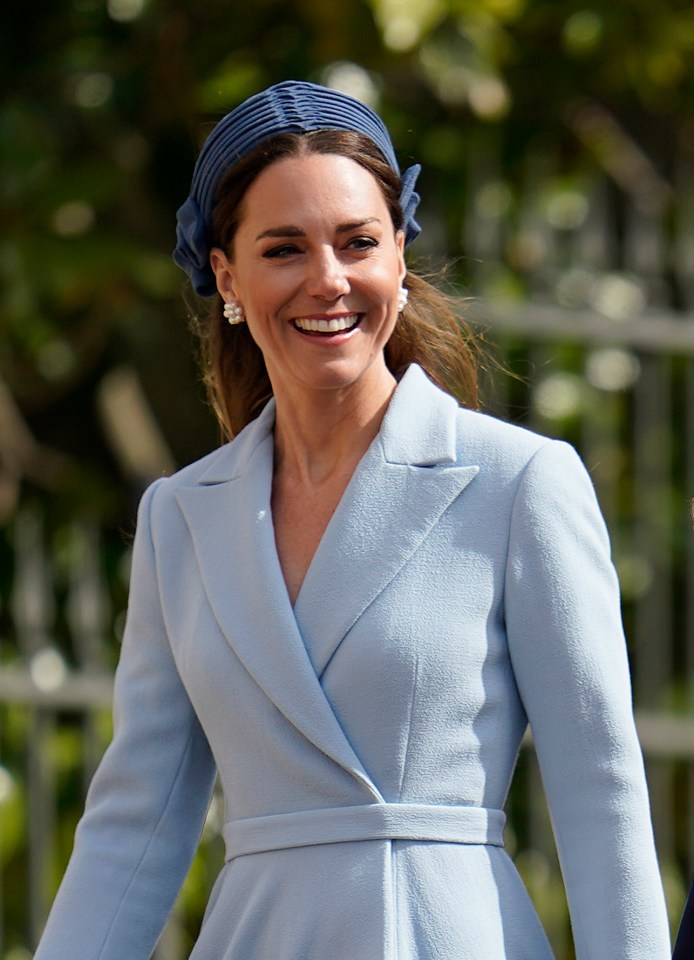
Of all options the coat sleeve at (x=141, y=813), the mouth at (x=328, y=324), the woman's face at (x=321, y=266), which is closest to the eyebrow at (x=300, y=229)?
the woman's face at (x=321, y=266)

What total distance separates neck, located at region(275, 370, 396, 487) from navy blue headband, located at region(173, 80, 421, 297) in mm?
225

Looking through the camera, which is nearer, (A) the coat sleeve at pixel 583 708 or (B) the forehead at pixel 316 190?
(A) the coat sleeve at pixel 583 708

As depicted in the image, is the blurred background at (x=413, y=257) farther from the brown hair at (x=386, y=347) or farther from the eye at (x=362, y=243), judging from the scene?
the eye at (x=362, y=243)

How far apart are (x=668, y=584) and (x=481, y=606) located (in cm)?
229

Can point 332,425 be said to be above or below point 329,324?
below

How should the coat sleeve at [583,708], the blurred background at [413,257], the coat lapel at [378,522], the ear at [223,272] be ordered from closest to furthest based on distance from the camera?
the coat sleeve at [583,708], the coat lapel at [378,522], the ear at [223,272], the blurred background at [413,257]

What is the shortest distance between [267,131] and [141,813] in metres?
0.89

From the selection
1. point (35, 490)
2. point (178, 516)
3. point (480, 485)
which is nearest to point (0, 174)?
point (35, 490)

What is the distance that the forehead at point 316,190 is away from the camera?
2324 millimetres

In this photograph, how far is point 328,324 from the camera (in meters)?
2.34

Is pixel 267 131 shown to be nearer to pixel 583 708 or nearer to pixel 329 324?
pixel 329 324

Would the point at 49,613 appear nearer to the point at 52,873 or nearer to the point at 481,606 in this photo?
the point at 52,873

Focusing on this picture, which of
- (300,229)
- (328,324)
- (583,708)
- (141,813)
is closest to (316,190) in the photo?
(300,229)

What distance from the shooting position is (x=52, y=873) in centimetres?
450
